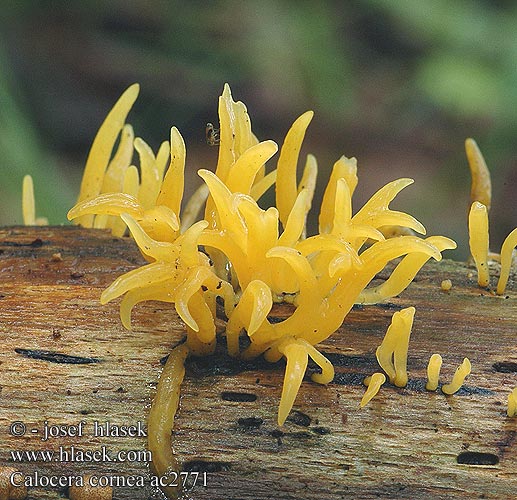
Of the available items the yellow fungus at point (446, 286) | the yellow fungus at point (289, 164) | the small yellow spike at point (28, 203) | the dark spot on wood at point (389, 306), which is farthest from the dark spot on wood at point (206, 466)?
the small yellow spike at point (28, 203)

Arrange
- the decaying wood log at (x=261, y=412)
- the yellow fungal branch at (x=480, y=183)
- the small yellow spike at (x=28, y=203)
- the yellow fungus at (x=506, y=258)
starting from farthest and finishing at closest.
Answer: the small yellow spike at (x=28, y=203), the yellow fungal branch at (x=480, y=183), the yellow fungus at (x=506, y=258), the decaying wood log at (x=261, y=412)

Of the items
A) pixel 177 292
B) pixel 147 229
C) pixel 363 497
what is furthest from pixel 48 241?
pixel 363 497

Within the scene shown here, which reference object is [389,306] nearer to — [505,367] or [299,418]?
[505,367]

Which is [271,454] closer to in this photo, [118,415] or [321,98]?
[118,415]

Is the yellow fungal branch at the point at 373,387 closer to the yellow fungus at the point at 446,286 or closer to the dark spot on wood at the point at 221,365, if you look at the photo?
the dark spot on wood at the point at 221,365

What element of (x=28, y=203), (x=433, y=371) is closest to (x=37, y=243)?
(x=28, y=203)

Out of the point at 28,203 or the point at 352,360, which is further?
the point at 28,203

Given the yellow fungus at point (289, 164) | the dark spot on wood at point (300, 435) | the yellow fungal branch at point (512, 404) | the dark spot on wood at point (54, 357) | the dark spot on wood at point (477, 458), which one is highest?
the yellow fungus at point (289, 164)
